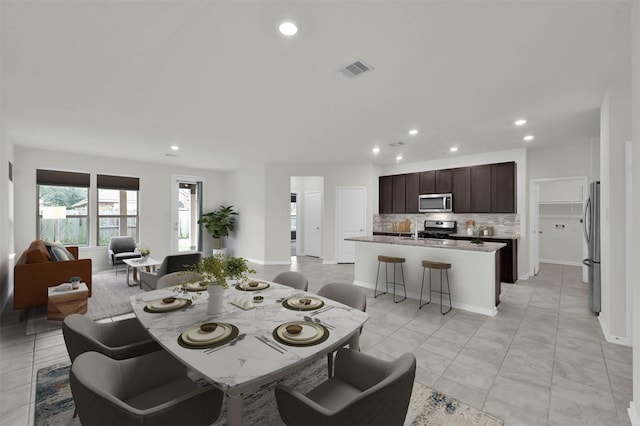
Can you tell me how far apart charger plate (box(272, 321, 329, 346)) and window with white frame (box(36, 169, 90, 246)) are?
6.65 meters

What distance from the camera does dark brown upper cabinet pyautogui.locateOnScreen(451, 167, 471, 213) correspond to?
6329 millimetres

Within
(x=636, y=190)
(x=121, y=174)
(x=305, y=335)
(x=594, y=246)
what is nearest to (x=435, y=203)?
(x=594, y=246)

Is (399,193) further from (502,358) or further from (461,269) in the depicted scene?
(502,358)

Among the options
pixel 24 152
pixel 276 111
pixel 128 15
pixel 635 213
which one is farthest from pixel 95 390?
pixel 24 152

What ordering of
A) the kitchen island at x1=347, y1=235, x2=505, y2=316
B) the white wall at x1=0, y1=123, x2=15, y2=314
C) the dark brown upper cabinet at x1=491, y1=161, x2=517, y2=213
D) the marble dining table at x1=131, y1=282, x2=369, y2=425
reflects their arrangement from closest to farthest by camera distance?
1. the marble dining table at x1=131, y1=282, x2=369, y2=425
2. the kitchen island at x1=347, y1=235, x2=505, y2=316
3. the white wall at x1=0, y1=123, x2=15, y2=314
4. the dark brown upper cabinet at x1=491, y1=161, x2=517, y2=213

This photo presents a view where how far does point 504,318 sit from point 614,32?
10.3ft

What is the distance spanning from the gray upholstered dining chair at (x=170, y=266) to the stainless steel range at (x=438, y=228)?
5030 millimetres

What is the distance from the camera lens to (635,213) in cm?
186

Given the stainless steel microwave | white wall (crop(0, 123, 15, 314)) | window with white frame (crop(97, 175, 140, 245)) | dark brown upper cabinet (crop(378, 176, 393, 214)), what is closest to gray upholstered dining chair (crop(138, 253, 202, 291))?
white wall (crop(0, 123, 15, 314))

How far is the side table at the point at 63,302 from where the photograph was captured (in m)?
3.42

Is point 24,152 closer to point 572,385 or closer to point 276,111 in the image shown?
point 276,111

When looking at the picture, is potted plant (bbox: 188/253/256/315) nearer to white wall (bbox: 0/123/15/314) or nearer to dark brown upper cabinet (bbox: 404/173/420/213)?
white wall (bbox: 0/123/15/314)

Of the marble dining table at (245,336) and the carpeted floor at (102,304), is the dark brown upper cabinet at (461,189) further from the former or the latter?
the carpeted floor at (102,304)

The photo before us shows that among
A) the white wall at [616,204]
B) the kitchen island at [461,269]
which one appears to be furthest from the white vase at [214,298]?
the white wall at [616,204]
